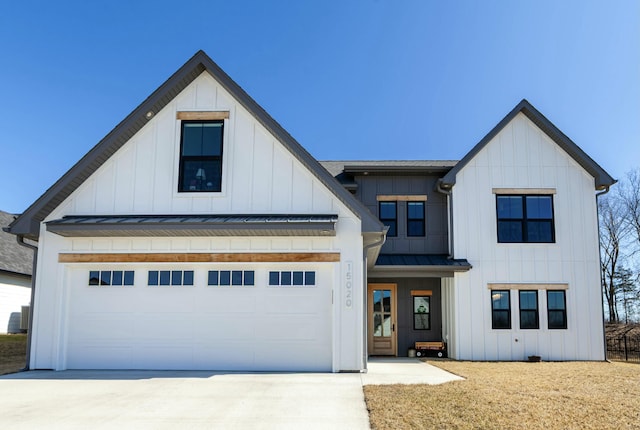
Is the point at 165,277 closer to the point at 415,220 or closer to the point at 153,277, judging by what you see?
the point at 153,277

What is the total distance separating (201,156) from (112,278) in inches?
139

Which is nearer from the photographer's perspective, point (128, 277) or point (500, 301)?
point (128, 277)

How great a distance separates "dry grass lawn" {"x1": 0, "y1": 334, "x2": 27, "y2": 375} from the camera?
13395mm

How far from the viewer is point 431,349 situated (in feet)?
56.5

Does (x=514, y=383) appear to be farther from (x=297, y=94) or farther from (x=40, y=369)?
(x=297, y=94)

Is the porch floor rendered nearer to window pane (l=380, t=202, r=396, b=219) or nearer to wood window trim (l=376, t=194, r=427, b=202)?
window pane (l=380, t=202, r=396, b=219)

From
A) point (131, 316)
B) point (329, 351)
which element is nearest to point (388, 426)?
point (329, 351)

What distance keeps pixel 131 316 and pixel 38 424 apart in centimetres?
583

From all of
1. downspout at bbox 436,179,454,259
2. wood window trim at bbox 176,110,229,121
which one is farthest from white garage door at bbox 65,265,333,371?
downspout at bbox 436,179,454,259

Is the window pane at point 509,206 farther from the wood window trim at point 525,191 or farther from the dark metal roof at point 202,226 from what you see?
the dark metal roof at point 202,226

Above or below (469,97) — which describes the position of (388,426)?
below

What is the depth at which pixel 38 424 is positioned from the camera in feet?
23.0

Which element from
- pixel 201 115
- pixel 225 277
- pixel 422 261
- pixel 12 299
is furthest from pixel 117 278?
pixel 12 299

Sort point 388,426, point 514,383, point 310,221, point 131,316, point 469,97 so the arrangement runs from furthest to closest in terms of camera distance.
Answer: point 469,97 < point 131,316 < point 310,221 < point 514,383 < point 388,426
